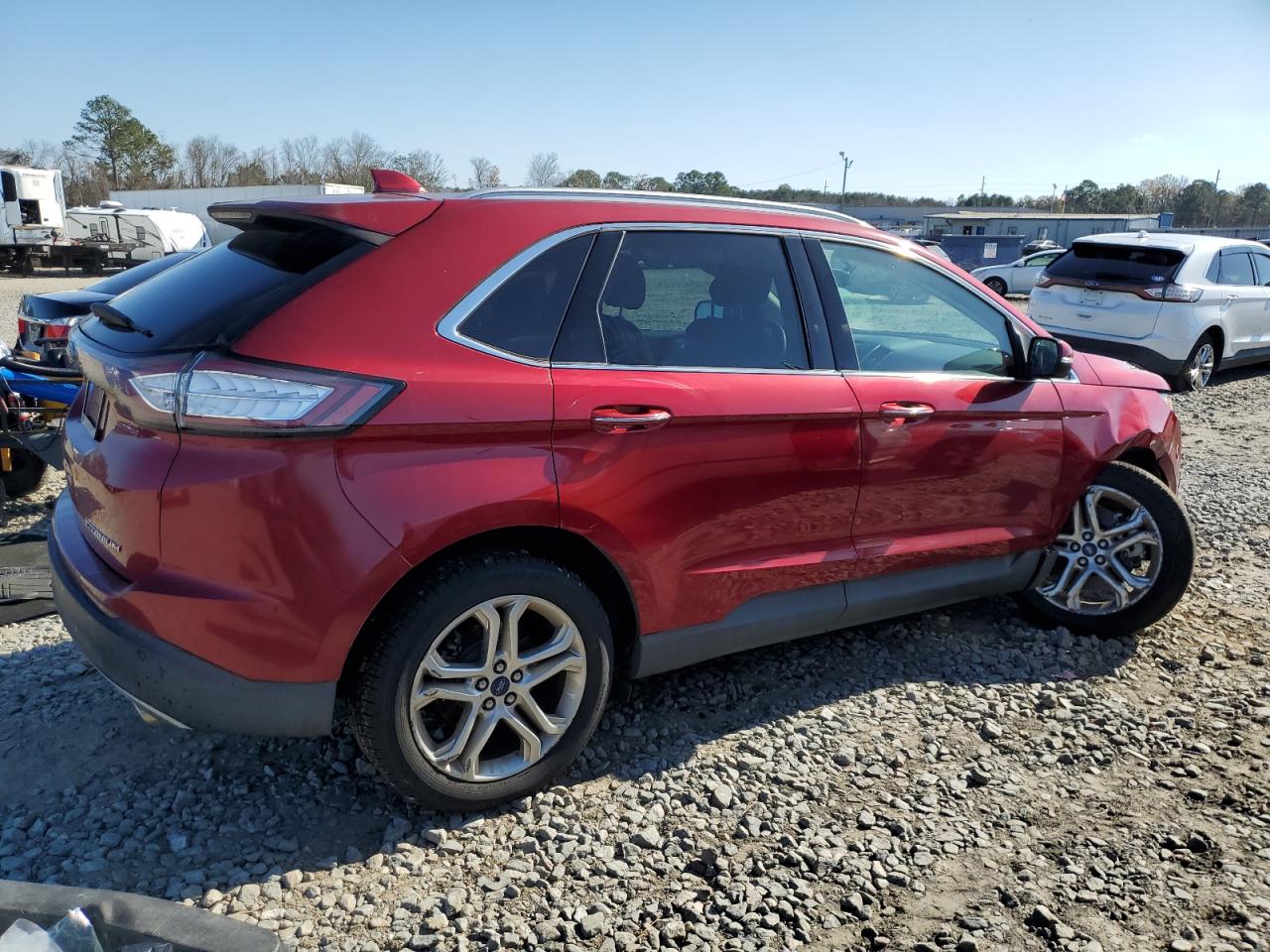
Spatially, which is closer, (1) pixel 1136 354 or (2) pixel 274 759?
(2) pixel 274 759

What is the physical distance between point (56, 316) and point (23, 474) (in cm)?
124

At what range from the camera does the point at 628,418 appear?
280 cm

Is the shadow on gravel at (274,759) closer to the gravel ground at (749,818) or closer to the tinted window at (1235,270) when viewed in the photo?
the gravel ground at (749,818)

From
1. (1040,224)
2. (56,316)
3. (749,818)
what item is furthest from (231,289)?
(1040,224)

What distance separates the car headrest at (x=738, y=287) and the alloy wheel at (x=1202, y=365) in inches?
400

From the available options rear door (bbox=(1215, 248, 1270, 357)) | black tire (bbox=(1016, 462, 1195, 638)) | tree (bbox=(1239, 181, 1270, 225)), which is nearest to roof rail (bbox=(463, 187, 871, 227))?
black tire (bbox=(1016, 462, 1195, 638))

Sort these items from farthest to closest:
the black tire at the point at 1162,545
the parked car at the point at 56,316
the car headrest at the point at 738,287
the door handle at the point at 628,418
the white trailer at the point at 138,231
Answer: the white trailer at the point at 138,231
the parked car at the point at 56,316
the black tire at the point at 1162,545
the car headrest at the point at 738,287
the door handle at the point at 628,418

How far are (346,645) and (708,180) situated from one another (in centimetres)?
6922

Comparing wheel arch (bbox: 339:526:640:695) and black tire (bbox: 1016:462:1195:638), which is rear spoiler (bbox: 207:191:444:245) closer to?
wheel arch (bbox: 339:526:640:695)

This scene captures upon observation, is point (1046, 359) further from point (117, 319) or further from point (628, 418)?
point (117, 319)

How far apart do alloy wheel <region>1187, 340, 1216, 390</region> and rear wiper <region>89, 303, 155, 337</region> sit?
11.9 m

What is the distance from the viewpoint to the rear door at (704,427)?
9.21ft

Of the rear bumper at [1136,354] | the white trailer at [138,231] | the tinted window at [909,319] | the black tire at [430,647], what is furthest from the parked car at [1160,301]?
the white trailer at [138,231]

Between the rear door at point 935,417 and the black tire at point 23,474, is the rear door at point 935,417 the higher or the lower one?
the higher one
